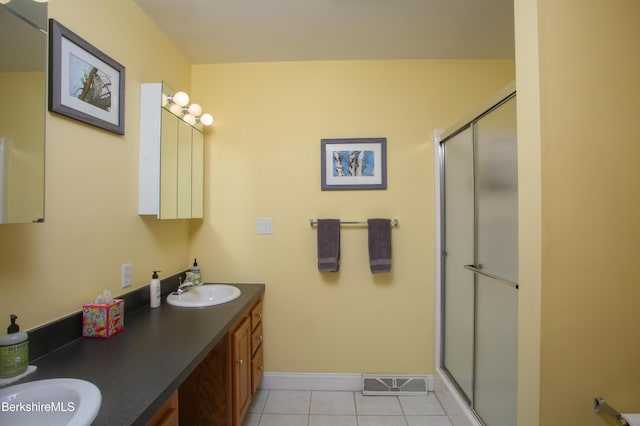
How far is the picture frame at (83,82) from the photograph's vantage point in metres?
1.04

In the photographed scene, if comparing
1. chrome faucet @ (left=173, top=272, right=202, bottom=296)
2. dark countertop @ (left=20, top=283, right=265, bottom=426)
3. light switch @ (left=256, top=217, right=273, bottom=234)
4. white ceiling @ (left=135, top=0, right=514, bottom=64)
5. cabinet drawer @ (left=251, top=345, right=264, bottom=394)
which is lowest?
cabinet drawer @ (left=251, top=345, right=264, bottom=394)

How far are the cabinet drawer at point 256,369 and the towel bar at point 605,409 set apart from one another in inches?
64.5

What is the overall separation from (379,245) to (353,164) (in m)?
0.64

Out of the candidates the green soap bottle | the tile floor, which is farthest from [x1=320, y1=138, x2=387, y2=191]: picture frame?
the green soap bottle

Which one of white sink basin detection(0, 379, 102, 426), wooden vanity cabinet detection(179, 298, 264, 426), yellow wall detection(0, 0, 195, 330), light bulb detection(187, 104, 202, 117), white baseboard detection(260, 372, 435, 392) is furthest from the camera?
white baseboard detection(260, 372, 435, 392)

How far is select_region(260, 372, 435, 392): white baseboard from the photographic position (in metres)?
1.99

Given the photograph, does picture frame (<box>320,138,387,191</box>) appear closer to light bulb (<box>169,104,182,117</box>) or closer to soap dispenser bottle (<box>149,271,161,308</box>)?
light bulb (<box>169,104,182,117</box>)

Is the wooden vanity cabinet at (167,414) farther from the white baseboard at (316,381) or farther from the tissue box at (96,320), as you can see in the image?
the white baseboard at (316,381)

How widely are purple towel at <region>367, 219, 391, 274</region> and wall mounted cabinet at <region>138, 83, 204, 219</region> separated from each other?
131 centimetres

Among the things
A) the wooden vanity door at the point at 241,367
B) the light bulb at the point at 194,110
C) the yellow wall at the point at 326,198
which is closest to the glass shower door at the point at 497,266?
the yellow wall at the point at 326,198

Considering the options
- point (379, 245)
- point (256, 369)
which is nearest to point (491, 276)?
point (379, 245)

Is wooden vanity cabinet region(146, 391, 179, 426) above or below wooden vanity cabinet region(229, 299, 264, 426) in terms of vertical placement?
above

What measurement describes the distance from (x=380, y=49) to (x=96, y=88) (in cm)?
172

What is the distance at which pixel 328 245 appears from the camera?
1.94m
